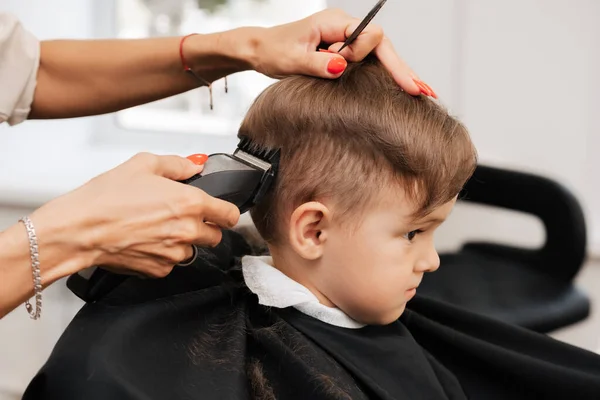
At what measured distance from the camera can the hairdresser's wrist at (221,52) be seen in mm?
1040

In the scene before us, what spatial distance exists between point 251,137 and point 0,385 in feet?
4.75

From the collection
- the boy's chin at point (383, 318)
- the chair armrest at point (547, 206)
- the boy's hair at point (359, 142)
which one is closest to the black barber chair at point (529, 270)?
the chair armrest at point (547, 206)

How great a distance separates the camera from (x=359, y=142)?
85 cm

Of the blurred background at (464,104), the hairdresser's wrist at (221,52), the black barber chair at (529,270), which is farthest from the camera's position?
the blurred background at (464,104)

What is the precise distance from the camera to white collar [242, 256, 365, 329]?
0.90 m

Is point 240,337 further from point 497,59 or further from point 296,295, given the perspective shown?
point 497,59

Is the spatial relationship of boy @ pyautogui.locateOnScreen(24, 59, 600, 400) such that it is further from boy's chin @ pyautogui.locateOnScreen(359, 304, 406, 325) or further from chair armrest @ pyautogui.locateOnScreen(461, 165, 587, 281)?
chair armrest @ pyautogui.locateOnScreen(461, 165, 587, 281)

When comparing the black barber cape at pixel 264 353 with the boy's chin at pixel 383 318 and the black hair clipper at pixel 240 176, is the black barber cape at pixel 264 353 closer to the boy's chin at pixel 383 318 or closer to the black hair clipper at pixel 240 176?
the boy's chin at pixel 383 318

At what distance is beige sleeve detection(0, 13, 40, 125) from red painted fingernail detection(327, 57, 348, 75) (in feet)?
1.85

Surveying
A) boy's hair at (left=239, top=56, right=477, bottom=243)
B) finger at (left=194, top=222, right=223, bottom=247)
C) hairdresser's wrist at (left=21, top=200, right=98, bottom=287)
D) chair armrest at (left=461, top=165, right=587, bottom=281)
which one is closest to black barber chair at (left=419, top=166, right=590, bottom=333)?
chair armrest at (left=461, top=165, right=587, bottom=281)

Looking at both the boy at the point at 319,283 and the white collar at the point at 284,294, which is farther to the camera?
the white collar at the point at 284,294

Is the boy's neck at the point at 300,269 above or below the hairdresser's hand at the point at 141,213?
below

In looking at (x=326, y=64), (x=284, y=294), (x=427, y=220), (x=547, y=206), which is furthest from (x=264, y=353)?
(x=547, y=206)

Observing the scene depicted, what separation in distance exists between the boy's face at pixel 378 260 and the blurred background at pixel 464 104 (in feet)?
1.98
